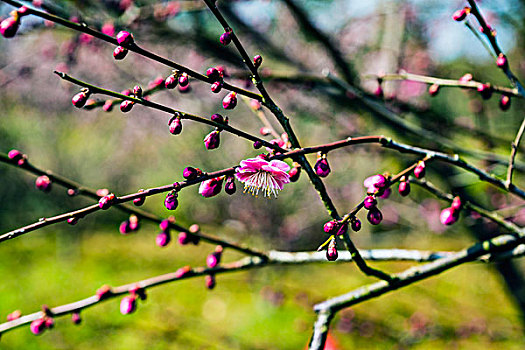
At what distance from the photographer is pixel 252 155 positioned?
577 cm

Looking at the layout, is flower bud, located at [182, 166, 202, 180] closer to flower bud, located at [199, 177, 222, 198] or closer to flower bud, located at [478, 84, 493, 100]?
flower bud, located at [199, 177, 222, 198]

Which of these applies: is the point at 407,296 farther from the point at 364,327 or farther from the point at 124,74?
the point at 124,74

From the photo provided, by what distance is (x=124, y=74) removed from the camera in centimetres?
431

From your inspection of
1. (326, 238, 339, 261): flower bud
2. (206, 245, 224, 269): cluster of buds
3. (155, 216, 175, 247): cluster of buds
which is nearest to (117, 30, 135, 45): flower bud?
(326, 238, 339, 261): flower bud

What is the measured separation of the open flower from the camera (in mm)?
937

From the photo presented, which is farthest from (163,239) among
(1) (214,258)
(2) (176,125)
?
(2) (176,125)

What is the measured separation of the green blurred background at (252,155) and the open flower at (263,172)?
1072mm

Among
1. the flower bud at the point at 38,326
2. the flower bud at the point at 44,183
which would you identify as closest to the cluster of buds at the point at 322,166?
the flower bud at the point at 44,183

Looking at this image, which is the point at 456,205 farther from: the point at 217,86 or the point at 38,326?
the point at 38,326

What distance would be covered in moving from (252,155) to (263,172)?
185 inches

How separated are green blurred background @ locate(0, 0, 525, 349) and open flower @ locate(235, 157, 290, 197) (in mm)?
1072

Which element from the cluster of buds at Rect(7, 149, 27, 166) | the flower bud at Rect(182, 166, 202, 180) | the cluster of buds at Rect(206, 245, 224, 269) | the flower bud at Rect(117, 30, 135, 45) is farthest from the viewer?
the cluster of buds at Rect(206, 245, 224, 269)

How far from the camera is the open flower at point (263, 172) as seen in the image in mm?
937

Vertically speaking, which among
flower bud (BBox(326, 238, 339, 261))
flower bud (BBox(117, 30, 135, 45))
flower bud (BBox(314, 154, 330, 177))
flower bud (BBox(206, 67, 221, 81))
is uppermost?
flower bud (BBox(117, 30, 135, 45))
